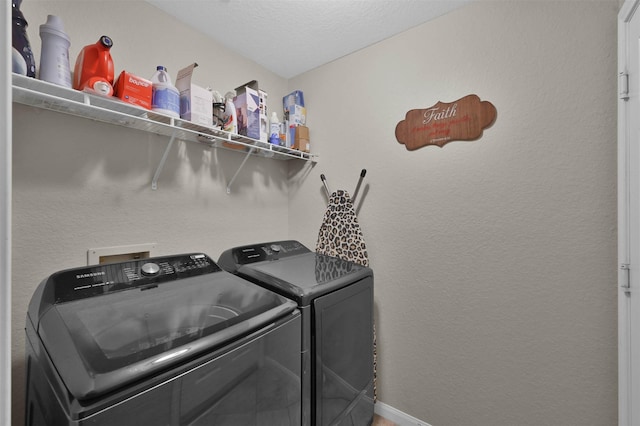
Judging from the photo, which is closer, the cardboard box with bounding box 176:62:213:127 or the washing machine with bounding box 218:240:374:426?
the washing machine with bounding box 218:240:374:426

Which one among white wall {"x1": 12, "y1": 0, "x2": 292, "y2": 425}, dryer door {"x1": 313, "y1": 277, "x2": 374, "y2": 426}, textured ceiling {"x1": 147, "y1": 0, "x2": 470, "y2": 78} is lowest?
dryer door {"x1": 313, "y1": 277, "x2": 374, "y2": 426}

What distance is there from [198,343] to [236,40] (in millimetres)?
2047

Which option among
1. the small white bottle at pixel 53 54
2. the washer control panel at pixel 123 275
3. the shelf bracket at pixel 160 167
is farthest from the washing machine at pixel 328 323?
the small white bottle at pixel 53 54

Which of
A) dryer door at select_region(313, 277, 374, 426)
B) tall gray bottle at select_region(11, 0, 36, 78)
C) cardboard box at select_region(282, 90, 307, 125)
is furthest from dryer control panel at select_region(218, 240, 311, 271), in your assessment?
tall gray bottle at select_region(11, 0, 36, 78)

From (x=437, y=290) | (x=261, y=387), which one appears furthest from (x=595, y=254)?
(x=261, y=387)

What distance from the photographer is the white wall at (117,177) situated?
4.19ft

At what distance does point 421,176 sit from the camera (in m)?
1.91

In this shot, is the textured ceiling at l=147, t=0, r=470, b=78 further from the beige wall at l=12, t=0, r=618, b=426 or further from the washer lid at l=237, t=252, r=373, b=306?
the washer lid at l=237, t=252, r=373, b=306

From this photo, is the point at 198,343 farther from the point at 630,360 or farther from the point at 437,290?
the point at 630,360

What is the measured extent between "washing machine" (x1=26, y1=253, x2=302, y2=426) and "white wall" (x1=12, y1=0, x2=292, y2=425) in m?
0.37

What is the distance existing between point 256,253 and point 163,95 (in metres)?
1.01

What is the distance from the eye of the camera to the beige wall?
1359mm

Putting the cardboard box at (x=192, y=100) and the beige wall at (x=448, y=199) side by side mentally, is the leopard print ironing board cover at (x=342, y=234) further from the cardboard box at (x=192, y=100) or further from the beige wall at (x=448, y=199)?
the cardboard box at (x=192, y=100)

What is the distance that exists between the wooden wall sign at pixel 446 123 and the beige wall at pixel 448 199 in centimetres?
5
